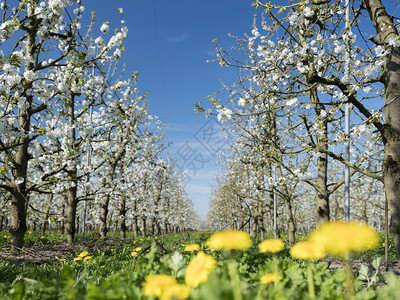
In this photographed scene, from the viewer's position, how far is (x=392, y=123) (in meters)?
4.16

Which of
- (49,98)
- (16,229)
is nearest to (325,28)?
(49,98)

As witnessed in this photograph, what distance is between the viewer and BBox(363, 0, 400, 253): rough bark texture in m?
3.96

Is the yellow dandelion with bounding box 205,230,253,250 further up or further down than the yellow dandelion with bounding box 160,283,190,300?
further up

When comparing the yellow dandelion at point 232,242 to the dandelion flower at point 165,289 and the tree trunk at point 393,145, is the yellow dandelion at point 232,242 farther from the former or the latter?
the tree trunk at point 393,145

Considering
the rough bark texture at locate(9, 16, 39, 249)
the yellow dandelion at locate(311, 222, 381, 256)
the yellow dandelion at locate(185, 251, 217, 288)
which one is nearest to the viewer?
the yellow dandelion at locate(311, 222, 381, 256)

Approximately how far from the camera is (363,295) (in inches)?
41.4

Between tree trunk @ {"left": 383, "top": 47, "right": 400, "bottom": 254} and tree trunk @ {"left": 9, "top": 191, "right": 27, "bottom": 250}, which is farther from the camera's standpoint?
tree trunk @ {"left": 9, "top": 191, "right": 27, "bottom": 250}

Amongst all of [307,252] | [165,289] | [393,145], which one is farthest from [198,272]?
[393,145]

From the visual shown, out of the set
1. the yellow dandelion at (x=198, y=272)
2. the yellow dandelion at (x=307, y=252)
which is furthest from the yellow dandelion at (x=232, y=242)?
the yellow dandelion at (x=307, y=252)

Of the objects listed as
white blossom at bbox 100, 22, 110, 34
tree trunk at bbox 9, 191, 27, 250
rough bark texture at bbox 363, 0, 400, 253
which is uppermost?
white blossom at bbox 100, 22, 110, 34

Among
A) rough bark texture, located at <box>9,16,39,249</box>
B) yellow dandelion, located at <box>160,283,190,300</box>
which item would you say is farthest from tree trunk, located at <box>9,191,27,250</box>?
yellow dandelion, located at <box>160,283,190,300</box>

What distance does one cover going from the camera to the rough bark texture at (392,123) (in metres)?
3.96

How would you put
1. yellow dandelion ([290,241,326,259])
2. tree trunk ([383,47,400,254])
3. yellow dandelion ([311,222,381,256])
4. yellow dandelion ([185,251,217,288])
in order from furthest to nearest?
tree trunk ([383,47,400,254]) < yellow dandelion ([290,241,326,259]) < yellow dandelion ([185,251,217,288]) < yellow dandelion ([311,222,381,256])

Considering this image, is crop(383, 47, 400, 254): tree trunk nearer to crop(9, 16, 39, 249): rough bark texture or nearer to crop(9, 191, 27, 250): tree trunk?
crop(9, 16, 39, 249): rough bark texture
